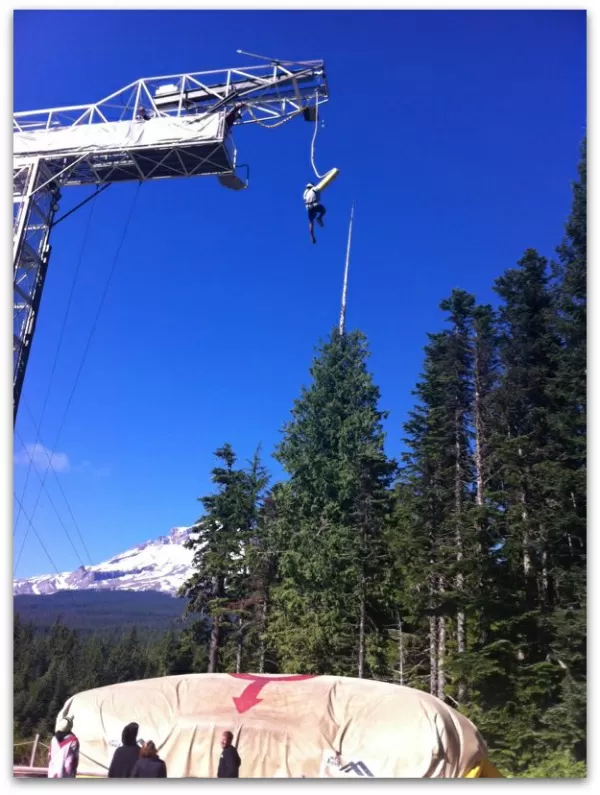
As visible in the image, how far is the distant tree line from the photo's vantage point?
9.59 m

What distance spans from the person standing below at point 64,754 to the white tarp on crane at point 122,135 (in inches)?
319

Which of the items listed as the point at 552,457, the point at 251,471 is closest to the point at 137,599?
the point at 251,471

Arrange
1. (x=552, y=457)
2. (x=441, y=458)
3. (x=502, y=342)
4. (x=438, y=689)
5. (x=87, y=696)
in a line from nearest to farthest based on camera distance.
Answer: (x=87, y=696)
(x=552, y=457)
(x=438, y=689)
(x=502, y=342)
(x=441, y=458)

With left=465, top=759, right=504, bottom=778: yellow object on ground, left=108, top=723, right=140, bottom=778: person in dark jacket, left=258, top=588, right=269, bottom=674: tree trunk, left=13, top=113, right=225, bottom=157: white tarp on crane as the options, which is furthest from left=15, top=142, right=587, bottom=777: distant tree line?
left=13, top=113, right=225, bottom=157: white tarp on crane

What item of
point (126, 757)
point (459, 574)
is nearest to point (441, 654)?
point (459, 574)

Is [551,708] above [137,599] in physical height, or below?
above

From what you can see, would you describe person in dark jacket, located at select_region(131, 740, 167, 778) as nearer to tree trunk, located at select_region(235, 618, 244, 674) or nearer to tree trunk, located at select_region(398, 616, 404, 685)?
tree trunk, located at select_region(398, 616, 404, 685)

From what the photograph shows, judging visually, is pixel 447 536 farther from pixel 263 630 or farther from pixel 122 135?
pixel 122 135

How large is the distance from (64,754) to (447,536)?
882 cm

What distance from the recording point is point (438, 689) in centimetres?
1213

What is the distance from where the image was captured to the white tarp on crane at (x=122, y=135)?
9.31m

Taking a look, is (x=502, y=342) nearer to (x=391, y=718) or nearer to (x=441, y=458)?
(x=441, y=458)

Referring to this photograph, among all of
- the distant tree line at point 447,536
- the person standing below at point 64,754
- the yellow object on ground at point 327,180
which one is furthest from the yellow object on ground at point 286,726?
the yellow object on ground at point 327,180

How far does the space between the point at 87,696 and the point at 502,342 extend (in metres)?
10.4
